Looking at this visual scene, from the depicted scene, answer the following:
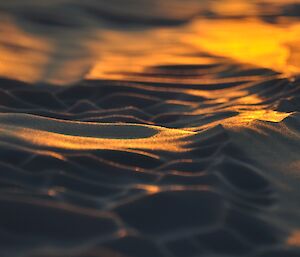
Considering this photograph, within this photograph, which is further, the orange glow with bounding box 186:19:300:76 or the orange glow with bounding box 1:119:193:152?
the orange glow with bounding box 186:19:300:76

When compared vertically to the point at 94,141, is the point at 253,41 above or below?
above

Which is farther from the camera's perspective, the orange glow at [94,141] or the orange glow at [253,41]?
the orange glow at [253,41]

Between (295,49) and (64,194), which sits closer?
(64,194)

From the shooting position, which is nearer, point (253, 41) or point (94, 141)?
point (94, 141)

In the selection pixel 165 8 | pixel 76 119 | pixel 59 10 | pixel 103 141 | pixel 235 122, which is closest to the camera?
pixel 103 141

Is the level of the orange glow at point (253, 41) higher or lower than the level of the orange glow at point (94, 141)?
higher

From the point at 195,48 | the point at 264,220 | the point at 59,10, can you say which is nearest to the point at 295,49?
the point at 195,48

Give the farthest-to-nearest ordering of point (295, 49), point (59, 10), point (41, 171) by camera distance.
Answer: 1. point (59, 10)
2. point (295, 49)
3. point (41, 171)

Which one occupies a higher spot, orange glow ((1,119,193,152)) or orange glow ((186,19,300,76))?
orange glow ((186,19,300,76))

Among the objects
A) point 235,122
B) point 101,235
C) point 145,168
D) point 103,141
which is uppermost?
point 235,122

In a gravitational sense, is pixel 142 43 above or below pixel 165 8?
below

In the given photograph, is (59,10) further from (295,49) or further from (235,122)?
(235,122)
